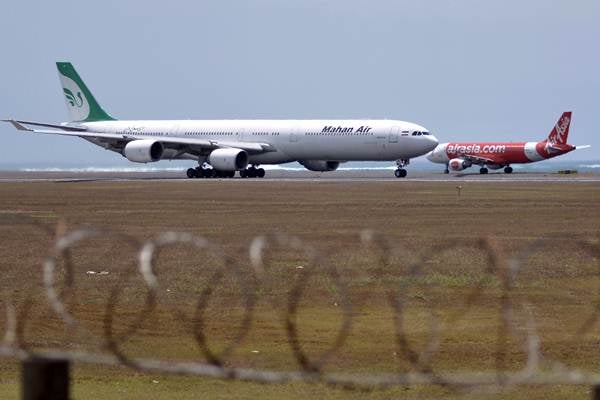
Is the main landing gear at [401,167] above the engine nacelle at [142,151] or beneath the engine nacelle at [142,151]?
beneath

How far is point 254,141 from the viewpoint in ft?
306

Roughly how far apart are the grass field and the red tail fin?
73.4m

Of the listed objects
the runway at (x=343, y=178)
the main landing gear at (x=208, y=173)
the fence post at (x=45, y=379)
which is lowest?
the runway at (x=343, y=178)

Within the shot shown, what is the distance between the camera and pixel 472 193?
2443 inches

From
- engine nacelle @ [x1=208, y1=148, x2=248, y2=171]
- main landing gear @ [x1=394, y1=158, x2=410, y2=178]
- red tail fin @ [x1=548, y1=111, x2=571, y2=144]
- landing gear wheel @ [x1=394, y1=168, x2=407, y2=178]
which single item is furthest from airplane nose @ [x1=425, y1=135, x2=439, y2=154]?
red tail fin @ [x1=548, y1=111, x2=571, y2=144]

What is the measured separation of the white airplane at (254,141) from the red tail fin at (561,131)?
2964cm

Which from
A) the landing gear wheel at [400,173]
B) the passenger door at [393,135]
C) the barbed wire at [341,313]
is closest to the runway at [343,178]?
the landing gear wheel at [400,173]

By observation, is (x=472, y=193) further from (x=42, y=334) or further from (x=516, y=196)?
(x=42, y=334)

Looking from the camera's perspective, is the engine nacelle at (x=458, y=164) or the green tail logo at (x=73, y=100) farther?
the engine nacelle at (x=458, y=164)

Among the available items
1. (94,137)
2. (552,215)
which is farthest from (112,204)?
(94,137)

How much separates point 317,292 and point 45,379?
17830mm

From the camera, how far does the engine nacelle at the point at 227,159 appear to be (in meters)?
88.0

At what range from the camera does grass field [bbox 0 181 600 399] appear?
1673cm

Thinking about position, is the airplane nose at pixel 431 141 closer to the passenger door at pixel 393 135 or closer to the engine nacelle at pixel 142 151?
the passenger door at pixel 393 135
